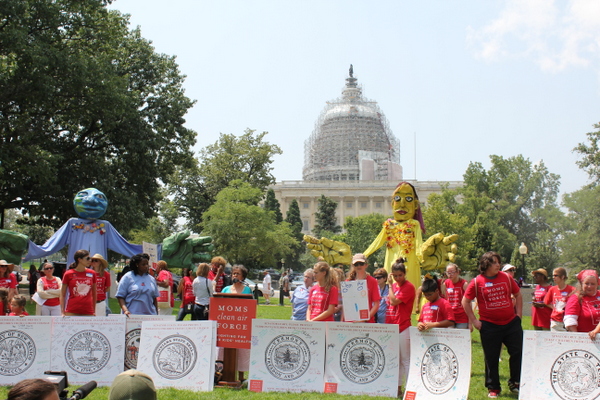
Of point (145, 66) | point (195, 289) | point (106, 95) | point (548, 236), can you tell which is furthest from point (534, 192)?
point (195, 289)

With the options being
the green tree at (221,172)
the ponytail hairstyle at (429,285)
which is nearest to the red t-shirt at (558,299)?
the ponytail hairstyle at (429,285)

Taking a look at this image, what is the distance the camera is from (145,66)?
99.1 feet

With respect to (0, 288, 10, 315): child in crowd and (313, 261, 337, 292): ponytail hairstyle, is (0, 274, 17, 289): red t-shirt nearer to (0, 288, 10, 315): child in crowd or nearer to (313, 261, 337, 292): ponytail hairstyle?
(0, 288, 10, 315): child in crowd

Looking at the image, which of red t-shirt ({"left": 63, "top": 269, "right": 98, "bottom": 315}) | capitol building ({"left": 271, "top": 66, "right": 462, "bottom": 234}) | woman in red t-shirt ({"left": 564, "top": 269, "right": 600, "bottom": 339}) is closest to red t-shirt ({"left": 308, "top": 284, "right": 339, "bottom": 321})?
woman in red t-shirt ({"left": 564, "top": 269, "right": 600, "bottom": 339})

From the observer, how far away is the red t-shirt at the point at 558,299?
358 inches

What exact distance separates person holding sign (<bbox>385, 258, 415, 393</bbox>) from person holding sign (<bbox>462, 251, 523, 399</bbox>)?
0.72 m

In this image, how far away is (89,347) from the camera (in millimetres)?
8312

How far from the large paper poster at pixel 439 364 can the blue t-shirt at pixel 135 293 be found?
3.92 meters

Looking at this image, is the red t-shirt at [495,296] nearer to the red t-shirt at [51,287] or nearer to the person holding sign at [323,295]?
the person holding sign at [323,295]

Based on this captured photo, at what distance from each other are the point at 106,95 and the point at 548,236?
124ft

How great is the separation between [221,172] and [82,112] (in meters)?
28.9

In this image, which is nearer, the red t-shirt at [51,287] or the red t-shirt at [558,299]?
the red t-shirt at [558,299]

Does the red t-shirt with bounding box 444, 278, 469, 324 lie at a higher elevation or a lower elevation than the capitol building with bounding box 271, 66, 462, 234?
lower

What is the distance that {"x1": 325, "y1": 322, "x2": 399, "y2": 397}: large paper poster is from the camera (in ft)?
25.9
